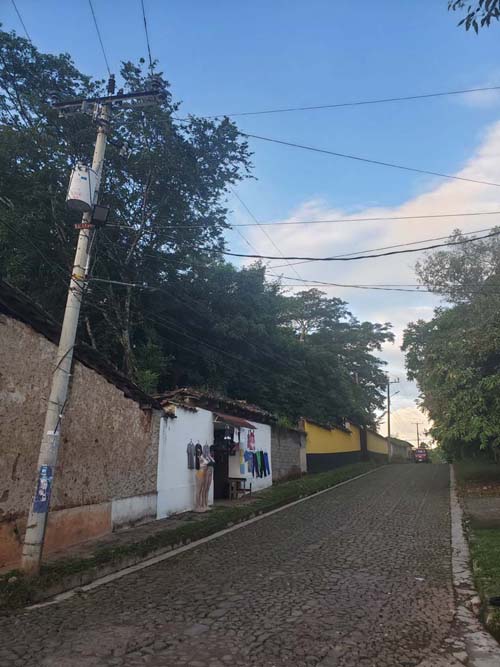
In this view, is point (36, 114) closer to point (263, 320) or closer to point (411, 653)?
point (263, 320)

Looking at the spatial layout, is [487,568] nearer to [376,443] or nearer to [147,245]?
[147,245]

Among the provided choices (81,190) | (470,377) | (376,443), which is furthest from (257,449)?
(376,443)

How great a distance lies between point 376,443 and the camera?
1834 inches

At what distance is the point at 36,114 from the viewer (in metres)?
18.3

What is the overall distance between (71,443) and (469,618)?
21.0 feet

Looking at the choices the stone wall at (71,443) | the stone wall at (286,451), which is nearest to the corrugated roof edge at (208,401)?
the stone wall at (71,443)

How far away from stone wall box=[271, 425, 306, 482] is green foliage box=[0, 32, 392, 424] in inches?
72.9

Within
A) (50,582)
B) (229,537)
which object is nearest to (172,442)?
(229,537)

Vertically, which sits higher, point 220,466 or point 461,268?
point 461,268

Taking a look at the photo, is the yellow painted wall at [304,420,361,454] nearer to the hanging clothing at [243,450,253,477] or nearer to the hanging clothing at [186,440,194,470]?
the hanging clothing at [243,450,253,477]

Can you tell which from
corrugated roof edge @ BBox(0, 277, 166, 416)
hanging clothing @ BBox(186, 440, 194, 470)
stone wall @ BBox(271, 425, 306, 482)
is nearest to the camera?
corrugated roof edge @ BBox(0, 277, 166, 416)

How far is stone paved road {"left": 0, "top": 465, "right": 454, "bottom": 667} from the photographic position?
13.1ft

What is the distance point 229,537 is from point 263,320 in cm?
1541

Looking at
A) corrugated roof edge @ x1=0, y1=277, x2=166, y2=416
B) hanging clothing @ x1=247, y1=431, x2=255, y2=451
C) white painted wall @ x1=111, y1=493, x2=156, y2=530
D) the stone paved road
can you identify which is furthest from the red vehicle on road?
corrugated roof edge @ x1=0, y1=277, x2=166, y2=416
